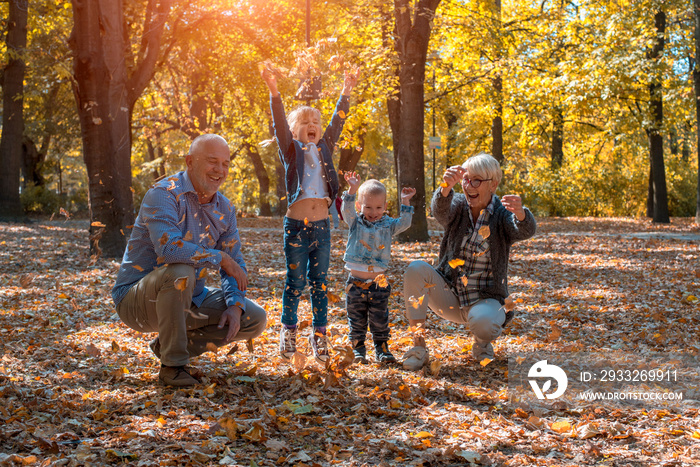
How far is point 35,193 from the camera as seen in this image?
2422 centimetres

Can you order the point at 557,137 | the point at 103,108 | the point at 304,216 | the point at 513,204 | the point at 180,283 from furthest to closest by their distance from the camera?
the point at 557,137 → the point at 103,108 → the point at 304,216 → the point at 513,204 → the point at 180,283

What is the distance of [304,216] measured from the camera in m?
4.74

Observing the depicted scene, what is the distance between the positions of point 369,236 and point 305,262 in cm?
56

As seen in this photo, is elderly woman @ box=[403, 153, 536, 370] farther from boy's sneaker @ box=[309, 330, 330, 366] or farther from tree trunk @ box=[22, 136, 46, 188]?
tree trunk @ box=[22, 136, 46, 188]

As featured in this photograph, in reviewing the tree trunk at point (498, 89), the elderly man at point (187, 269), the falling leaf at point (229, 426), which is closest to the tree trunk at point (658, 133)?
the tree trunk at point (498, 89)

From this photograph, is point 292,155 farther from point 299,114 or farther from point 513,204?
point 513,204

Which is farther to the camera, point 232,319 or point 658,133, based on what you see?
point 658,133

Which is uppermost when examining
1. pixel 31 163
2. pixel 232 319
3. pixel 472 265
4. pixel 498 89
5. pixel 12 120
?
pixel 498 89

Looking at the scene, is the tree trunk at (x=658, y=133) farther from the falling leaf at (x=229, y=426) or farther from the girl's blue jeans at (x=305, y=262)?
the falling leaf at (x=229, y=426)

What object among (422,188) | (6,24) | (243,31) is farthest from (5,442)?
(6,24)

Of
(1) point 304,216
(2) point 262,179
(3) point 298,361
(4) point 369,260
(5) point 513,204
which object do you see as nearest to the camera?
(5) point 513,204

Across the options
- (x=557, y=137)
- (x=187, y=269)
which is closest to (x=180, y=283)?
(x=187, y=269)

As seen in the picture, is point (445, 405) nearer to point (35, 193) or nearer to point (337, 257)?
point (337, 257)

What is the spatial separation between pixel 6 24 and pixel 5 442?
20294 millimetres
